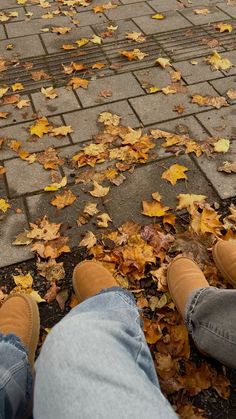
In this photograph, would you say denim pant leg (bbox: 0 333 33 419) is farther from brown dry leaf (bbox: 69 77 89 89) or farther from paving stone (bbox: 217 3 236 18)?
paving stone (bbox: 217 3 236 18)

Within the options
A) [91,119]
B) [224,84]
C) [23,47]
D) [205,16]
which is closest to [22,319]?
[91,119]

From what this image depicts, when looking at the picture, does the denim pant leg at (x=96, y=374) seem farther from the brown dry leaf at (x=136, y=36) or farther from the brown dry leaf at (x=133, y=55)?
the brown dry leaf at (x=136, y=36)

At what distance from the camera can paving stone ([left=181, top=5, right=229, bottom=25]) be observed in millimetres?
4172

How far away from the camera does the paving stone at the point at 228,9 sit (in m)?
4.25

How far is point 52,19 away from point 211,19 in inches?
65.0

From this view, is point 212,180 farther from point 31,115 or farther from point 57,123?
point 31,115

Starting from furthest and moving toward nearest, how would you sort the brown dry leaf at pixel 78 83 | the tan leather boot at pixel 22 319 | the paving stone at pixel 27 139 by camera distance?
the brown dry leaf at pixel 78 83 → the paving stone at pixel 27 139 → the tan leather boot at pixel 22 319

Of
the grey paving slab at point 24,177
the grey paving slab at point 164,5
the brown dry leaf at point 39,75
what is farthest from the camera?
the grey paving slab at point 164,5

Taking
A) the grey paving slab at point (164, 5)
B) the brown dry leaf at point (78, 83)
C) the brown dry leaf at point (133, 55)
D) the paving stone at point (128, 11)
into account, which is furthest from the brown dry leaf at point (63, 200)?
the grey paving slab at point (164, 5)

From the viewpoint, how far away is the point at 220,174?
2.71m

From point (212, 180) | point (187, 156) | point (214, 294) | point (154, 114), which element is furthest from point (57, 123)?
point (214, 294)

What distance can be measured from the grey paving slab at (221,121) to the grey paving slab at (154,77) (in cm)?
53

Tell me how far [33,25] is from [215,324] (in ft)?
12.1

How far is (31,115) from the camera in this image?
3219 millimetres
